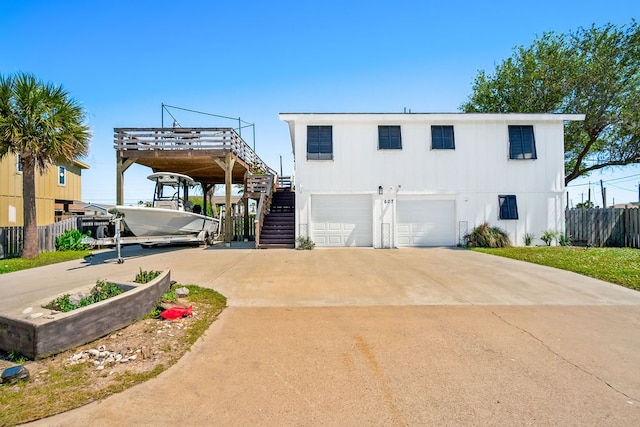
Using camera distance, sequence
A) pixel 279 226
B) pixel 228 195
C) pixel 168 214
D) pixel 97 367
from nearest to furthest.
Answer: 1. pixel 97 367
2. pixel 168 214
3. pixel 279 226
4. pixel 228 195

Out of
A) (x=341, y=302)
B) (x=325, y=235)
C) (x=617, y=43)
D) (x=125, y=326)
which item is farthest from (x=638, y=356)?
(x=617, y=43)

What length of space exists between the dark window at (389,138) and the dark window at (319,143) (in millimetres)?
2070

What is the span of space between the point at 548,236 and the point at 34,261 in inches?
Answer: 737

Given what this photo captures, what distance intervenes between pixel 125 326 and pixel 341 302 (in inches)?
125

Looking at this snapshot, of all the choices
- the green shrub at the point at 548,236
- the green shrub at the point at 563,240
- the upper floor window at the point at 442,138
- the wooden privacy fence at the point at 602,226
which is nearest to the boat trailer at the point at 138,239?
the upper floor window at the point at 442,138

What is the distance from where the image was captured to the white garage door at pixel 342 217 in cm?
1284

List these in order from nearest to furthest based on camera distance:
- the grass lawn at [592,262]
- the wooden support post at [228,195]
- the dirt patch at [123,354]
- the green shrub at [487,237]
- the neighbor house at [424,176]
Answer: the dirt patch at [123,354] → the grass lawn at [592,262] → the green shrub at [487,237] → the neighbor house at [424,176] → the wooden support post at [228,195]

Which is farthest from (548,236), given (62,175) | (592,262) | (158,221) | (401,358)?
(62,175)

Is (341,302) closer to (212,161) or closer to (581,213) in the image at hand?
(212,161)

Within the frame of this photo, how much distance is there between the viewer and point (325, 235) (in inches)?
505

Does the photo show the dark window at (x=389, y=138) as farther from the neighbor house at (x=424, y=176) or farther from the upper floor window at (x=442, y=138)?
the upper floor window at (x=442, y=138)

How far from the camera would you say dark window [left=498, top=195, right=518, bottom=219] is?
42.2ft

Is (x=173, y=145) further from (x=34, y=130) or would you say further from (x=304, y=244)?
(x=304, y=244)

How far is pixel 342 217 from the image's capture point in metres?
12.9
